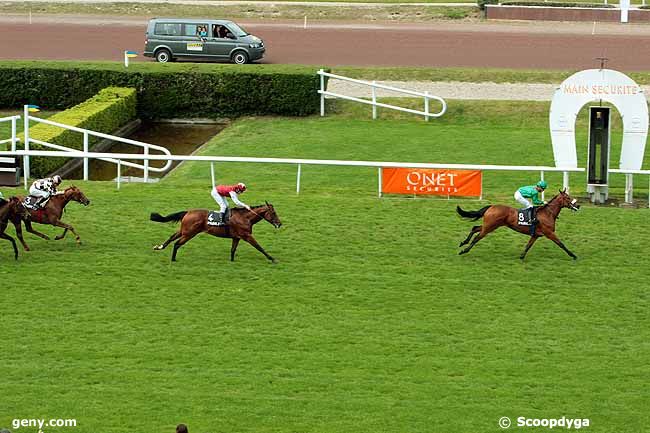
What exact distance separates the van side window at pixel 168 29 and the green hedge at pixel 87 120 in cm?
465

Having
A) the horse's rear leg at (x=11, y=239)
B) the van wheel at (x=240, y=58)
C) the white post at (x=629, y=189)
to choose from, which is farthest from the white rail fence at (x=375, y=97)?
the horse's rear leg at (x=11, y=239)

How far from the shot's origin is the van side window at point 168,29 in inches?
1244

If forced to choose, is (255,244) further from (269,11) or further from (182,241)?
(269,11)

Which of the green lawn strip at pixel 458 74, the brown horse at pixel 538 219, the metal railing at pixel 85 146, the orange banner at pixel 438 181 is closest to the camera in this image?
the brown horse at pixel 538 219

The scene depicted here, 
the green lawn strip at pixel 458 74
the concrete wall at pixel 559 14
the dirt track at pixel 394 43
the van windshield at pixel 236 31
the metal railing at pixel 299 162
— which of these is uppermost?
the concrete wall at pixel 559 14

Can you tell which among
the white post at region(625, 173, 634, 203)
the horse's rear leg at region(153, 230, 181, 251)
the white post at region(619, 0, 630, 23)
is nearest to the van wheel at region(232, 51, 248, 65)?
the white post at region(619, 0, 630, 23)

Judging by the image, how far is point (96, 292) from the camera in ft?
52.0

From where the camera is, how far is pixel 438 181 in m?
20.2

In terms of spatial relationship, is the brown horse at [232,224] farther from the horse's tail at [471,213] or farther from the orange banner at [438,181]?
the orange banner at [438,181]

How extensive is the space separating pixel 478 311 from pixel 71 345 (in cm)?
478

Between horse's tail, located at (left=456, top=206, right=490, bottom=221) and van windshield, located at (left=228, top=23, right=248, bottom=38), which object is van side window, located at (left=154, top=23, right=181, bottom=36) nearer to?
van windshield, located at (left=228, top=23, right=248, bottom=38)

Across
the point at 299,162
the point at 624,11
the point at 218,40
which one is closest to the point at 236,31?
the point at 218,40

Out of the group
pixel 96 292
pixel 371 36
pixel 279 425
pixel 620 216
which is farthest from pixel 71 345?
pixel 371 36

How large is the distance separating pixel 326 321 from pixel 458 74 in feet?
50.3
